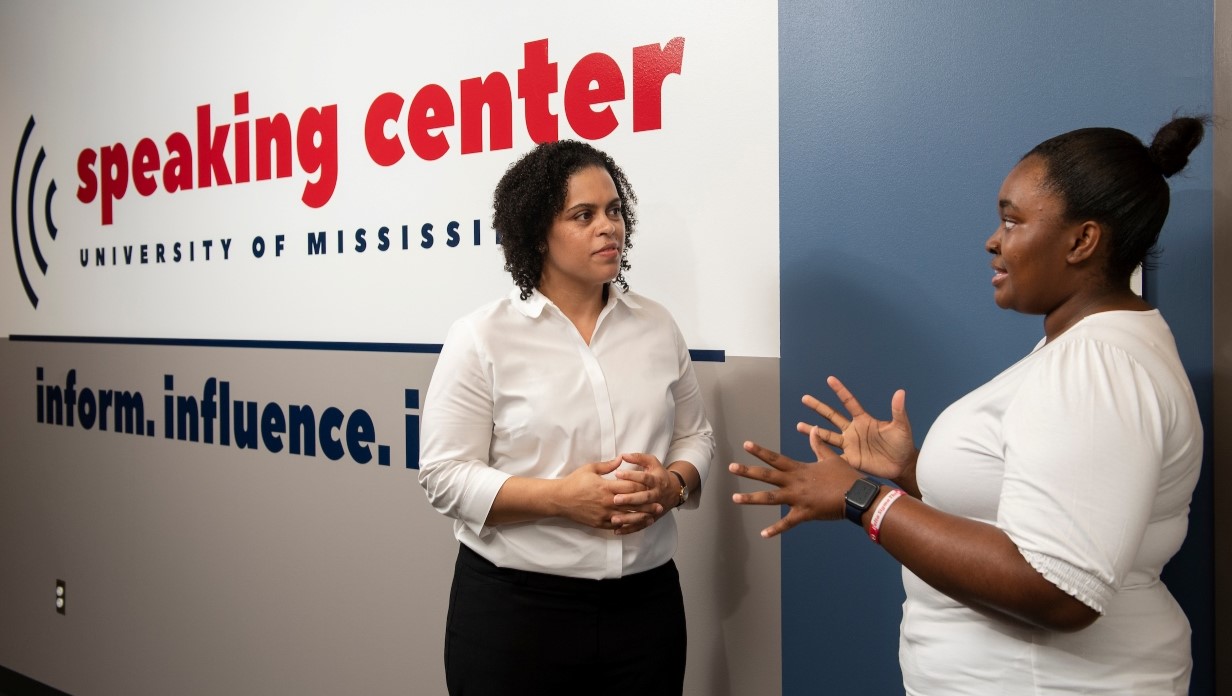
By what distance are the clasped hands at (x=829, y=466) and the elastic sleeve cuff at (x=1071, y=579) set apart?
0.27 meters

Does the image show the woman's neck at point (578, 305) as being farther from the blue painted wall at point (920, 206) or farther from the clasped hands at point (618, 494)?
the blue painted wall at point (920, 206)

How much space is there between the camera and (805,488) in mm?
1326

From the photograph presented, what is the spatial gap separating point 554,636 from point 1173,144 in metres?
1.25

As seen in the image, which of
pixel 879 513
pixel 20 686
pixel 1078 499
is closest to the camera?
pixel 1078 499

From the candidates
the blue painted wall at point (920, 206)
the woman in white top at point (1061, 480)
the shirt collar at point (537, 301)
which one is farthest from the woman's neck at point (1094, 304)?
the shirt collar at point (537, 301)

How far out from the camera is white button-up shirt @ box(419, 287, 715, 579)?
173 centimetres

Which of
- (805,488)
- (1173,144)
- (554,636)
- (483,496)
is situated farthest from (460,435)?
(1173,144)

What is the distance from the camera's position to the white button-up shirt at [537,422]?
1730mm

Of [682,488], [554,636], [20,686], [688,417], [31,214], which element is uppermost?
[31,214]

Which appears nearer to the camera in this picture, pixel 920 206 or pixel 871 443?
pixel 871 443

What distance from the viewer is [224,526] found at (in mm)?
3191

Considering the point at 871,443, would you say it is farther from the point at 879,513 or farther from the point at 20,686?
the point at 20,686

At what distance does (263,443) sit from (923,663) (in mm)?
2317

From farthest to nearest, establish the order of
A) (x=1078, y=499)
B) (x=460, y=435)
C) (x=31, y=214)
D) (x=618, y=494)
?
1. (x=31, y=214)
2. (x=460, y=435)
3. (x=618, y=494)
4. (x=1078, y=499)
